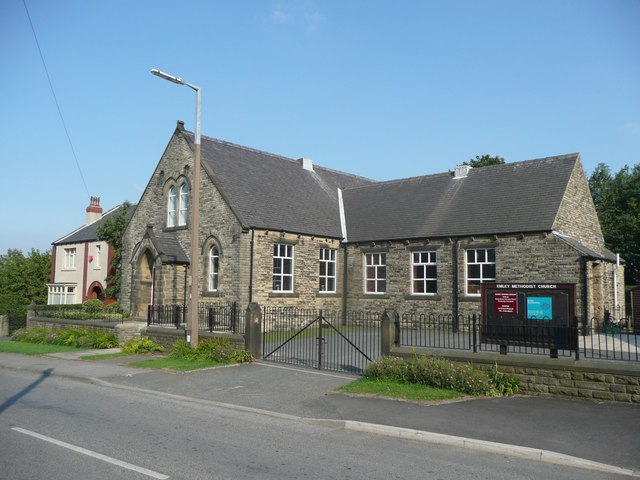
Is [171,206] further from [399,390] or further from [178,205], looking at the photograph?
[399,390]

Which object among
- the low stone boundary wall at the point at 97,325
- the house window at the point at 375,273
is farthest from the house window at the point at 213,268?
the house window at the point at 375,273

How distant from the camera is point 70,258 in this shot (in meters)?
45.2

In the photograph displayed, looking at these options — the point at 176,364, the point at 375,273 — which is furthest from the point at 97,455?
the point at 375,273

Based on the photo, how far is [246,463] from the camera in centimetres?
714

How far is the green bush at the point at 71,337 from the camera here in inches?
839

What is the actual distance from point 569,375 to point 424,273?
1487 centimetres

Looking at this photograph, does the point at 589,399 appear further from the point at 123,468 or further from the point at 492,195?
the point at 492,195

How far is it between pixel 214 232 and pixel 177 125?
6.45 m

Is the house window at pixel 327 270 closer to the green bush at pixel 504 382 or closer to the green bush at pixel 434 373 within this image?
the green bush at pixel 434 373

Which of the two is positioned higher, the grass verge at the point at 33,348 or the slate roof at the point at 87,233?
the slate roof at the point at 87,233

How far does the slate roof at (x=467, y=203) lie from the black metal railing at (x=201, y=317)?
8213 millimetres

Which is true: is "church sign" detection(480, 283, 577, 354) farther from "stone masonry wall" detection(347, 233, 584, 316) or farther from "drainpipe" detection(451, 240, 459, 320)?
"drainpipe" detection(451, 240, 459, 320)

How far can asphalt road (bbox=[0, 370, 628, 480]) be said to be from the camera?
6.78 metres

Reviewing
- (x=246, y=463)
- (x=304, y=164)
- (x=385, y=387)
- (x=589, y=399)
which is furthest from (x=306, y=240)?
(x=246, y=463)
